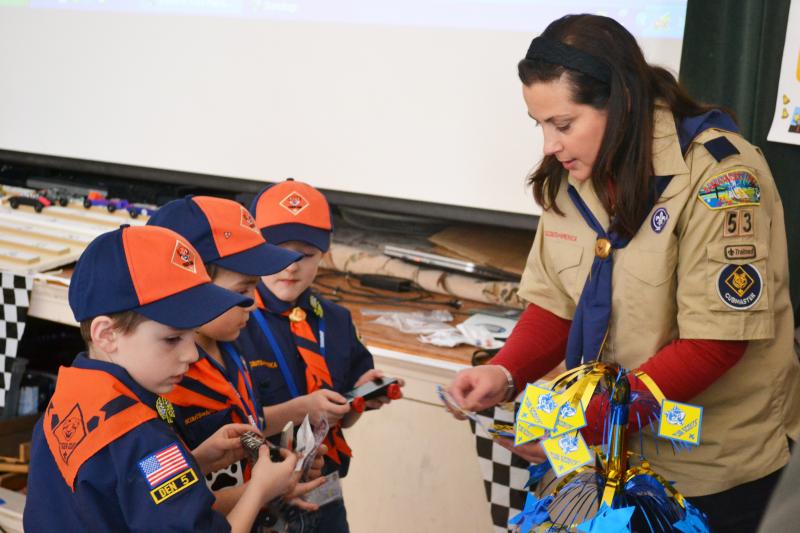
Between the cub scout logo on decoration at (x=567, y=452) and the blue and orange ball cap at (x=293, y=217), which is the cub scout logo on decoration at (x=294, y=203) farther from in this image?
the cub scout logo on decoration at (x=567, y=452)

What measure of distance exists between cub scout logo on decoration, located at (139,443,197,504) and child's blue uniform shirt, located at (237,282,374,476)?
0.46 m

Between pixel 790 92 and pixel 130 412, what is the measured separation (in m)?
1.76

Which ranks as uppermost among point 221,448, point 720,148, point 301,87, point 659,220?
point 301,87

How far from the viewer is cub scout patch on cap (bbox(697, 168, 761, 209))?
1290 mm

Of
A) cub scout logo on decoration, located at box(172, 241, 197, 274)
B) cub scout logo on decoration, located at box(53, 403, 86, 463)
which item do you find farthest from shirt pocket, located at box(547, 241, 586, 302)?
cub scout logo on decoration, located at box(53, 403, 86, 463)

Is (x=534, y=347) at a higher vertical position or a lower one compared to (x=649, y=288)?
lower

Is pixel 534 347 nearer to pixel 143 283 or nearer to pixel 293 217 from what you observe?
pixel 293 217

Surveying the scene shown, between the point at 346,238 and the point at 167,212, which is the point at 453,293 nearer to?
the point at 346,238

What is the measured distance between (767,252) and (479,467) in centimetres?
109

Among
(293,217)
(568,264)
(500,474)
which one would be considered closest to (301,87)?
(293,217)

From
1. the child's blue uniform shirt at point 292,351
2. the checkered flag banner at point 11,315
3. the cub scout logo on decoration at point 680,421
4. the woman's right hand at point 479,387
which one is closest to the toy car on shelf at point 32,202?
the checkered flag banner at point 11,315

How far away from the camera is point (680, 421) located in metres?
Result: 1.10

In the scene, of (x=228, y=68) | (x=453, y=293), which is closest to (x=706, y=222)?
(x=453, y=293)

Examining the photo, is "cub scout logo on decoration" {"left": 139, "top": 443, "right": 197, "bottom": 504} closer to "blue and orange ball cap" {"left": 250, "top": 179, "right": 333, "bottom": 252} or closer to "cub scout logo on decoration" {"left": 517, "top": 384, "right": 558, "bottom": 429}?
"cub scout logo on decoration" {"left": 517, "top": 384, "right": 558, "bottom": 429}
